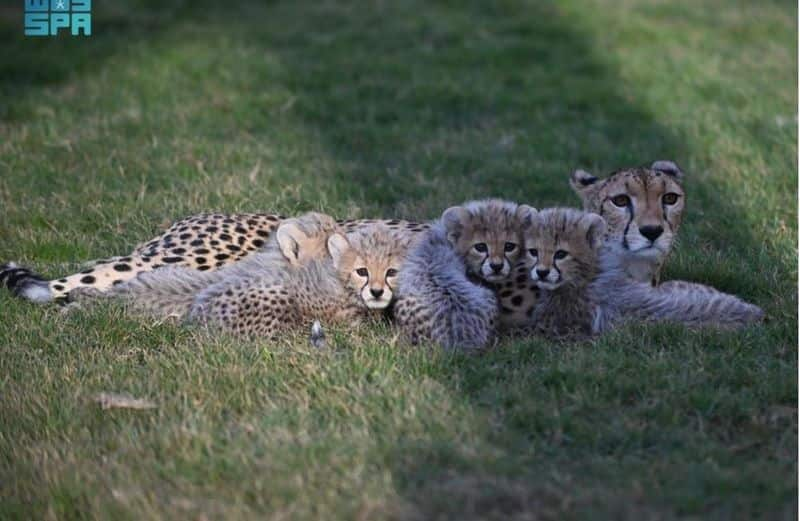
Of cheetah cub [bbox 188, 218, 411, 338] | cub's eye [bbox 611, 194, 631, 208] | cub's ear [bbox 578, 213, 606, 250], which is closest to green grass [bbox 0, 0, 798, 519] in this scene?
cheetah cub [bbox 188, 218, 411, 338]

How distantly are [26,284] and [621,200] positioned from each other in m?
2.41

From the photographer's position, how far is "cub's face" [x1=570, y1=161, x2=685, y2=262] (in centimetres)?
475

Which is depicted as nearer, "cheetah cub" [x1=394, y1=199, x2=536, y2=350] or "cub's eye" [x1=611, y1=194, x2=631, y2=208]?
"cheetah cub" [x1=394, y1=199, x2=536, y2=350]

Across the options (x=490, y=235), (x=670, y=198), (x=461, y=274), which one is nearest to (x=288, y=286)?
(x=461, y=274)

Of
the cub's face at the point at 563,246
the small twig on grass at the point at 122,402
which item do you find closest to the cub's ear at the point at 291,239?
the cub's face at the point at 563,246

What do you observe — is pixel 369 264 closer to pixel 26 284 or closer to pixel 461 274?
pixel 461 274

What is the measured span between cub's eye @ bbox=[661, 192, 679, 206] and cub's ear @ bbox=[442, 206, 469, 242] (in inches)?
30.5

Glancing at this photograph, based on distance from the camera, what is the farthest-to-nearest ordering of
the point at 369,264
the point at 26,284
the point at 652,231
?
the point at 26,284 < the point at 652,231 < the point at 369,264

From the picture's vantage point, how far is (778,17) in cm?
1135

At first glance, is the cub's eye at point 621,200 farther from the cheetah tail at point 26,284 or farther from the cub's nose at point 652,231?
the cheetah tail at point 26,284

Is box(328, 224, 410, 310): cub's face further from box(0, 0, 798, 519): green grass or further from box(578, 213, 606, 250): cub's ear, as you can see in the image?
box(578, 213, 606, 250): cub's ear

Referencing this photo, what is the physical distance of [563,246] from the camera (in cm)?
462

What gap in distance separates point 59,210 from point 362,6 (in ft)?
17.5

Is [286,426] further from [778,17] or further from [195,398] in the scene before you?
[778,17]
